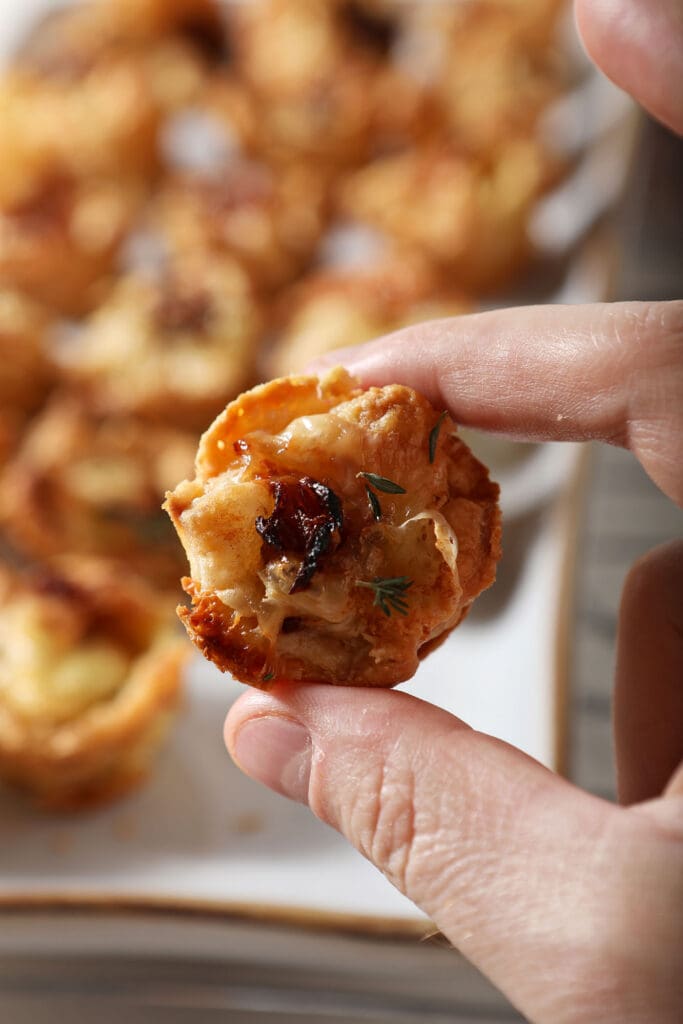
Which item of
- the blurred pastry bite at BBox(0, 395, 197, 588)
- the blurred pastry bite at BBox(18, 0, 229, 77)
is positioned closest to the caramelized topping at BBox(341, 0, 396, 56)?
the blurred pastry bite at BBox(18, 0, 229, 77)

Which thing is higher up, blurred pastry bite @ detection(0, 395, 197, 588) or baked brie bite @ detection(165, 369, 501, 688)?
blurred pastry bite @ detection(0, 395, 197, 588)

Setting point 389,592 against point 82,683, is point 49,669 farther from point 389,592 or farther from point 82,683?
point 389,592

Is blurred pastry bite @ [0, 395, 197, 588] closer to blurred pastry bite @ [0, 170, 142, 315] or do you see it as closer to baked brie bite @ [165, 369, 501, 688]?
blurred pastry bite @ [0, 170, 142, 315]

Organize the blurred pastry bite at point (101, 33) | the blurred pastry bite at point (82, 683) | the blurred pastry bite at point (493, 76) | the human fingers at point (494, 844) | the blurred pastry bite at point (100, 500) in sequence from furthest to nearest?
the blurred pastry bite at point (101, 33)
the blurred pastry bite at point (493, 76)
the blurred pastry bite at point (100, 500)
the blurred pastry bite at point (82, 683)
the human fingers at point (494, 844)

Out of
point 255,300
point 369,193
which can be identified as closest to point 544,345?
point 255,300

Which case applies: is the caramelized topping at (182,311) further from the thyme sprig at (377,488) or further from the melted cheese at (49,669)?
the thyme sprig at (377,488)

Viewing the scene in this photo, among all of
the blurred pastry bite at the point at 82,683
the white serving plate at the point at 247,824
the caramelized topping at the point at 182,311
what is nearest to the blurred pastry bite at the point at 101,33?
the caramelized topping at the point at 182,311
